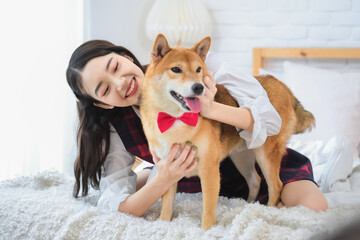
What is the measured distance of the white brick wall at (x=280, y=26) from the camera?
9.14 feet

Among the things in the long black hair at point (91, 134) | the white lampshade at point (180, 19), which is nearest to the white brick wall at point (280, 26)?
the white lampshade at point (180, 19)

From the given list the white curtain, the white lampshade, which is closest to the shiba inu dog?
the white curtain

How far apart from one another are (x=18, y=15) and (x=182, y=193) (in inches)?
53.5

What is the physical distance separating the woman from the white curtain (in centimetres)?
34

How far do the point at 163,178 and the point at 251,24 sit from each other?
2.03 m

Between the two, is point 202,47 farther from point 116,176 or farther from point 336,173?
point 336,173

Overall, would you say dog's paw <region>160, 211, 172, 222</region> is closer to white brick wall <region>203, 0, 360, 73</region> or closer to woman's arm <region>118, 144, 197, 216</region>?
woman's arm <region>118, 144, 197, 216</region>

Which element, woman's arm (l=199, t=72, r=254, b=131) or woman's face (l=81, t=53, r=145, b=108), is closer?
woman's arm (l=199, t=72, r=254, b=131)

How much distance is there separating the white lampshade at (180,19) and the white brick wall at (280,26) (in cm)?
26

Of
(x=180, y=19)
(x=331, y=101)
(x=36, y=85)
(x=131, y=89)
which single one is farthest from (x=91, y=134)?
(x=331, y=101)

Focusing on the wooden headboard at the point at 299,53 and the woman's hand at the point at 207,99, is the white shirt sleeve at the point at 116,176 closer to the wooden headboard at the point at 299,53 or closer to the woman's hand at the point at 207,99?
the woman's hand at the point at 207,99

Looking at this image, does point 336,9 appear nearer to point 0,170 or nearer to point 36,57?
point 36,57

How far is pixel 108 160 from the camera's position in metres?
1.56

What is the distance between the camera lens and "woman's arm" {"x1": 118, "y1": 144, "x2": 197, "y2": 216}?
1.18 meters
